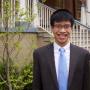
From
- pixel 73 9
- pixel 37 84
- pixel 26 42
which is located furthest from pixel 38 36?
pixel 37 84

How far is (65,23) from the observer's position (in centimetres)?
373

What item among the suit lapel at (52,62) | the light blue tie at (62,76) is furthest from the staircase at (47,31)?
the light blue tie at (62,76)

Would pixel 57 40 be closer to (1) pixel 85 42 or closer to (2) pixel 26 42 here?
(2) pixel 26 42

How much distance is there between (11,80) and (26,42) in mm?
2173

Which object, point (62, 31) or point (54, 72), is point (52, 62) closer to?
point (54, 72)

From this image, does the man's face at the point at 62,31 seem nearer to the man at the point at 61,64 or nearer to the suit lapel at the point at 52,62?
the man at the point at 61,64

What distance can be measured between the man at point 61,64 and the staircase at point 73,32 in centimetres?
862

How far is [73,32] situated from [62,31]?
30.5ft

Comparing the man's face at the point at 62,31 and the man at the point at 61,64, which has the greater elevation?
the man's face at the point at 62,31

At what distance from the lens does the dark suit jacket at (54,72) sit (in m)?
3.72

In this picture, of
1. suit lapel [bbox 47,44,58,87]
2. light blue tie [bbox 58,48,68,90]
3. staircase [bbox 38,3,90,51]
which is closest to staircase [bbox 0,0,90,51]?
staircase [bbox 38,3,90,51]

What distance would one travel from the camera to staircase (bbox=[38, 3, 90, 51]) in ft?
41.2

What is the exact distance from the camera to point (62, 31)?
3.69 metres

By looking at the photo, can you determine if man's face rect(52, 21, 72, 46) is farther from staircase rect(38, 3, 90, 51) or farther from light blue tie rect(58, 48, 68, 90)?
staircase rect(38, 3, 90, 51)
